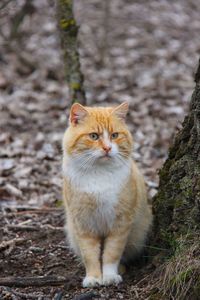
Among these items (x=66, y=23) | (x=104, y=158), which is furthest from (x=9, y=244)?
(x=66, y=23)

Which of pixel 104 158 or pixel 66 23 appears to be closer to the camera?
pixel 104 158

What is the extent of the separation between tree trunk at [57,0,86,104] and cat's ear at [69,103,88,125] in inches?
65.8

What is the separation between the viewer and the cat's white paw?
4086 mm

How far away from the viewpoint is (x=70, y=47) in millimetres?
5781

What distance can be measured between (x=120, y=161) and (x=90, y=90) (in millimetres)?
5327

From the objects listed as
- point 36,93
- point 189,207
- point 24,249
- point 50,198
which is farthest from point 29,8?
point 189,207

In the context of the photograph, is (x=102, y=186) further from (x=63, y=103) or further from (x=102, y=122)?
(x=63, y=103)

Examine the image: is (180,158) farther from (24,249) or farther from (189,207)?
(24,249)

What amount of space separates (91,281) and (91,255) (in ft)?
0.64

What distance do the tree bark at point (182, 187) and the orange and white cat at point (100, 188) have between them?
9.0 inches

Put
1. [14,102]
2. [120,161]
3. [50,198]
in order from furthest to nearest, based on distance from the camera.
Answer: [14,102] → [50,198] → [120,161]

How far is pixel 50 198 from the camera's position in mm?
6215

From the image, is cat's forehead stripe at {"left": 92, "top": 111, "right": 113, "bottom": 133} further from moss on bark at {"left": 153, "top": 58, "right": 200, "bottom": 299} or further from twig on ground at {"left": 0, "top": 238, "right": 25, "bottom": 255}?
twig on ground at {"left": 0, "top": 238, "right": 25, "bottom": 255}

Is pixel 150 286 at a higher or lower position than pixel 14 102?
lower
